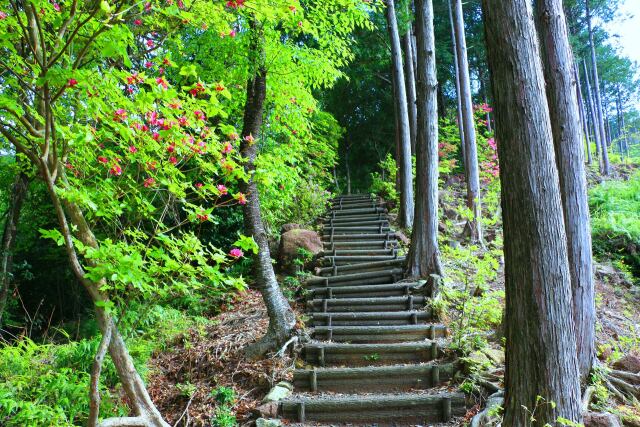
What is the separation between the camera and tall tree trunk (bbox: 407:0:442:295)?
7.52 metres

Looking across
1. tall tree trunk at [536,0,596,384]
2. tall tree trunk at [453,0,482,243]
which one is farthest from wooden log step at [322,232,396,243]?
tall tree trunk at [536,0,596,384]

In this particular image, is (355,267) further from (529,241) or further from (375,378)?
(529,241)

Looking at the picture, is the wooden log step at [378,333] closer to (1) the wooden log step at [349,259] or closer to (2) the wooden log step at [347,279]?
(2) the wooden log step at [347,279]

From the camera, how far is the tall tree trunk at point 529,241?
9.81 feet

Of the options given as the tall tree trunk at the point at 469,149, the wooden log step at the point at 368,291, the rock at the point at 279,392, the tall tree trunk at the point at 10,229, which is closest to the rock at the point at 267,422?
the rock at the point at 279,392

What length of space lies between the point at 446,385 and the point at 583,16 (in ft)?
80.0

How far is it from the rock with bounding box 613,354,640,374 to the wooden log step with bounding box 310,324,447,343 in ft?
7.25

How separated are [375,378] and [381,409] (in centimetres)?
59

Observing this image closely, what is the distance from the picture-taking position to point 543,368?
9.82 ft

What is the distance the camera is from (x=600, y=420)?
10.8 ft

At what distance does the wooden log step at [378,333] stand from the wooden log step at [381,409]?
54.8 inches

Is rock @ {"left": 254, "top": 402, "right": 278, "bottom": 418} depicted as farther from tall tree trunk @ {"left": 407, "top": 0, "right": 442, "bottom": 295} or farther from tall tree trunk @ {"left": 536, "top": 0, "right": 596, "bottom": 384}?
tall tree trunk @ {"left": 407, "top": 0, "right": 442, "bottom": 295}

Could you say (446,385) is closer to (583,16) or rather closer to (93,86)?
(93,86)

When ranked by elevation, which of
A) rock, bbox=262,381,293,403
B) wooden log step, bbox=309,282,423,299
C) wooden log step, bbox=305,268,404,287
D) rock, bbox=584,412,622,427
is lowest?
rock, bbox=262,381,293,403
